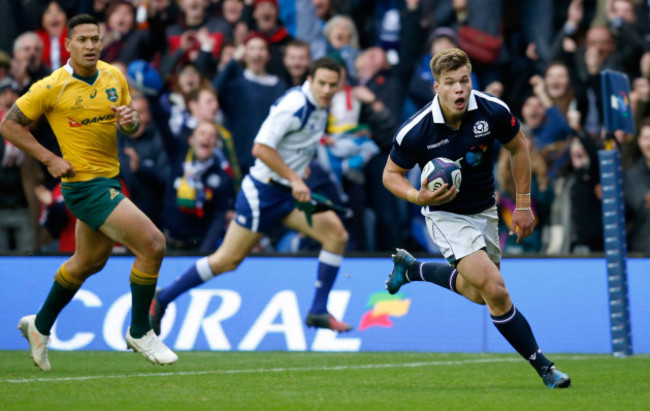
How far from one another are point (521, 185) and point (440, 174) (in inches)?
32.7

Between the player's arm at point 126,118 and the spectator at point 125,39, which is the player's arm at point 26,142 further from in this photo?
the spectator at point 125,39

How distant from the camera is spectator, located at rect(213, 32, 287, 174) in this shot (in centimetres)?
1295

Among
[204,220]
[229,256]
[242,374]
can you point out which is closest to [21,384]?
[242,374]

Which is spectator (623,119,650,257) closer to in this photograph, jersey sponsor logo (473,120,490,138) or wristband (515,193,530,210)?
wristband (515,193,530,210)

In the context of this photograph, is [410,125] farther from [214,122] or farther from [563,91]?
[214,122]

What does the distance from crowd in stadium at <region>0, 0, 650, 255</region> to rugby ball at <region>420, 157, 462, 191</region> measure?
4.79 metres

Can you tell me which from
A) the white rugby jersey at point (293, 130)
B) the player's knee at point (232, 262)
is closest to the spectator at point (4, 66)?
the white rugby jersey at point (293, 130)

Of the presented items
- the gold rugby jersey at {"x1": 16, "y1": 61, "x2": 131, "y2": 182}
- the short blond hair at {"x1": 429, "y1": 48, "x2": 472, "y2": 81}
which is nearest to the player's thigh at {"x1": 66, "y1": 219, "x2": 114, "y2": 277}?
the gold rugby jersey at {"x1": 16, "y1": 61, "x2": 131, "y2": 182}

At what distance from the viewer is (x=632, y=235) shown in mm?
11750

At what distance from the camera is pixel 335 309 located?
11328 mm

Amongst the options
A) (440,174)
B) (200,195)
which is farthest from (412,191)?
(200,195)

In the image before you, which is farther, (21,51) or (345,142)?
(21,51)

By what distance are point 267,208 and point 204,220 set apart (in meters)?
2.60

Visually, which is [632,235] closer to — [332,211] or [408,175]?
[408,175]
